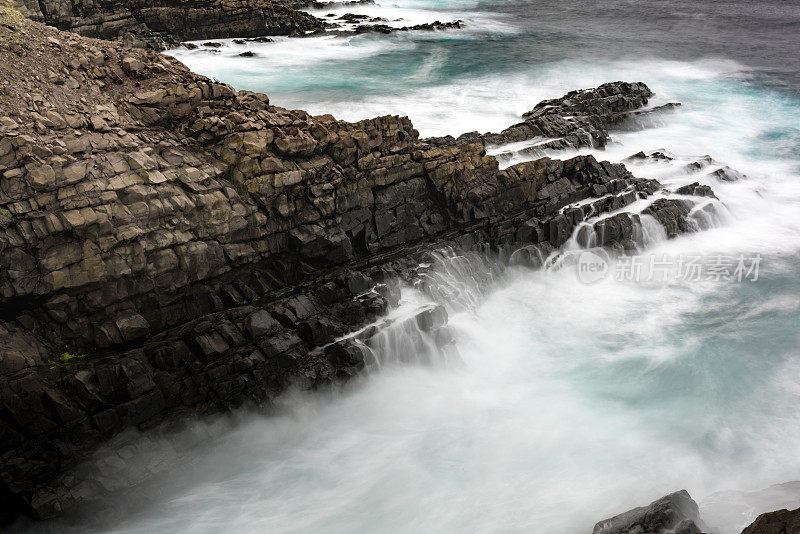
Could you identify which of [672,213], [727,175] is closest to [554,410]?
[672,213]

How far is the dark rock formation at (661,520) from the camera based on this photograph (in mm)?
10961

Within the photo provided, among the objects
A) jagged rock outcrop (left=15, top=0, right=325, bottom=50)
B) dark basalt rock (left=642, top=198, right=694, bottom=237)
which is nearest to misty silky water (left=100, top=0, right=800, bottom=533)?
dark basalt rock (left=642, top=198, right=694, bottom=237)

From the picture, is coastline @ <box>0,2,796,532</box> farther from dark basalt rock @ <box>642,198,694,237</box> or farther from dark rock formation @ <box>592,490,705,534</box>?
dark rock formation @ <box>592,490,705,534</box>

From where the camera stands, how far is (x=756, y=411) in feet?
53.0

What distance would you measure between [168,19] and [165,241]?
1370 inches

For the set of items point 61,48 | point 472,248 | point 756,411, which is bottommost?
point 756,411

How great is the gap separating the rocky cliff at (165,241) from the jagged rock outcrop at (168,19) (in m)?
25.0

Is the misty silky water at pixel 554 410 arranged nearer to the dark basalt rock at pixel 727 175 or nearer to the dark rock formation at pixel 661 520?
the dark basalt rock at pixel 727 175

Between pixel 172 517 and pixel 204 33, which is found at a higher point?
pixel 204 33

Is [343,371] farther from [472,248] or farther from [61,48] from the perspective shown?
[61,48]

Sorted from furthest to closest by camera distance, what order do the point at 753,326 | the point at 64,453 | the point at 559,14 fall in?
the point at 559,14, the point at 753,326, the point at 64,453

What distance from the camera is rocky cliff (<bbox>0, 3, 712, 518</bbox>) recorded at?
45.5 ft

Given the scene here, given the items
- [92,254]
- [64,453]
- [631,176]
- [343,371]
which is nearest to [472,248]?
[343,371]

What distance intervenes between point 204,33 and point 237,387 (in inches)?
1482
